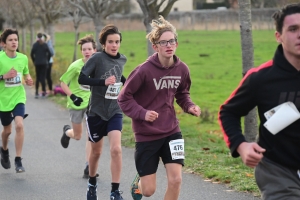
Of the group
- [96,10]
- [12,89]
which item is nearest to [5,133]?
[12,89]

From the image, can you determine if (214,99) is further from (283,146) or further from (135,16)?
(135,16)

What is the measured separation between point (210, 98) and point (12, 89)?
1283 cm

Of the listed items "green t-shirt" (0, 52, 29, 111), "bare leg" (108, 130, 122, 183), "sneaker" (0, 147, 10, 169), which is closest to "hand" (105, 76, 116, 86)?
"bare leg" (108, 130, 122, 183)

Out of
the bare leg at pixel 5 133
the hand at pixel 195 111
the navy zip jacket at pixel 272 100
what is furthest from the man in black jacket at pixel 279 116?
the bare leg at pixel 5 133

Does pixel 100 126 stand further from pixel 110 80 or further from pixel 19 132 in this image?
pixel 19 132

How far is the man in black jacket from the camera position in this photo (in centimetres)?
473

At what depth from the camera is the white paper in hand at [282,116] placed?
15.5 feet

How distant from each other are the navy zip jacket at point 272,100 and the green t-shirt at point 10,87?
609 cm

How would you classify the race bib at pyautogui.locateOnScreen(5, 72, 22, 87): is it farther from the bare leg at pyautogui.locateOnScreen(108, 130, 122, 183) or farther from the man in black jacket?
the man in black jacket

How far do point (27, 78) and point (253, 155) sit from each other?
21.9ft

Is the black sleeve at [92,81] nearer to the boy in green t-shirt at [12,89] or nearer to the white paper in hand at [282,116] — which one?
the boy in green t-shirt at [12,89]

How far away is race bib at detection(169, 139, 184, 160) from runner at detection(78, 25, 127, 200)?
144cm

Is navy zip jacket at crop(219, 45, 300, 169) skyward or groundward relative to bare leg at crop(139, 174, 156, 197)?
skyward

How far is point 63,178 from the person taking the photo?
1011 cm
